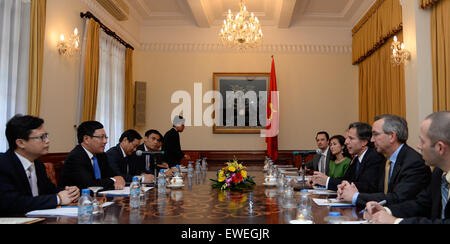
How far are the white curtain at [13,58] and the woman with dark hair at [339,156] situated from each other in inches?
142

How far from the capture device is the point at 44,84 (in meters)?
4.65

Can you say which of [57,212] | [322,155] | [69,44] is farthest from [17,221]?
[322,155]

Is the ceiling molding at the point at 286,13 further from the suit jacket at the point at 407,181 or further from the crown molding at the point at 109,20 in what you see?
the suit jacket at the point at 407,181

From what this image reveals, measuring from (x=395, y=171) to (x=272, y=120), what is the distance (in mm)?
5585

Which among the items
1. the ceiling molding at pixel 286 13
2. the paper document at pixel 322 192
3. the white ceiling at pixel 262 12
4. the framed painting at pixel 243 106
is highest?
the white ceiling at pixel 262 12

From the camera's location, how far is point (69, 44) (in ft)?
16.3

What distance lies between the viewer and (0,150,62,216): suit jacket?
1.99 m

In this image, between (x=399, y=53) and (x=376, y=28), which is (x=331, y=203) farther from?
(x=376, y=28)

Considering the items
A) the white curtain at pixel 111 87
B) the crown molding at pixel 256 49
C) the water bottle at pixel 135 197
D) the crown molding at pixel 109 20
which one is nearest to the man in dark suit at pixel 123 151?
the water bottle at pixel 135 197

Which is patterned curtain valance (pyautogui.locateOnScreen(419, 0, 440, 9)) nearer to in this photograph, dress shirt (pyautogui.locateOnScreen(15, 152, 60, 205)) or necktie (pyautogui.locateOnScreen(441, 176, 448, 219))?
necktie (pyautogui.locateOnScreen(441, 176, 448, 219))

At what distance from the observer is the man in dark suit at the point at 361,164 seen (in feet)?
9.13

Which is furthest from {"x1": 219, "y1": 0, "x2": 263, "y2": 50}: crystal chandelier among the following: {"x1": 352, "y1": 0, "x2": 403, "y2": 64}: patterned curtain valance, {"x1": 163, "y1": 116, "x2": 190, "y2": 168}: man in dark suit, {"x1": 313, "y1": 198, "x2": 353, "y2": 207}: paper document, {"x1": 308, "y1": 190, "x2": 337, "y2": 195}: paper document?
{"x1": 313, "y1": 198, "x2": 353, "y2": 207}: paper document
